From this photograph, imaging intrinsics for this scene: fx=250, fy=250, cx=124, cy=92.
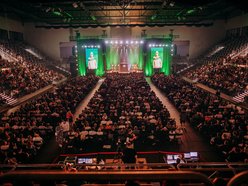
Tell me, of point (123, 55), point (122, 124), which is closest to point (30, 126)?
point (122, 124)

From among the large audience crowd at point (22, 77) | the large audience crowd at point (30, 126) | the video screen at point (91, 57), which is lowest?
the large audience crowd at point (30, 126)

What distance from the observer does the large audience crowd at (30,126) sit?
949 cm

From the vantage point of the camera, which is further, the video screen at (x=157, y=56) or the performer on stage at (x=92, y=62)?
the video screen at (x=157, y=56)

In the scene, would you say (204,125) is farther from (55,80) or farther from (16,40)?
(16,40)

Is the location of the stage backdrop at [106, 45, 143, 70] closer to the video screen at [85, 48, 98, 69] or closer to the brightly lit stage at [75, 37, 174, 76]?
the brightly lit stage at [75, 37, 174, 76]

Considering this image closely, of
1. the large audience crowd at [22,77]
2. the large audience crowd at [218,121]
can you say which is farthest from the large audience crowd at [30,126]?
the large audience crowd at [218,121]

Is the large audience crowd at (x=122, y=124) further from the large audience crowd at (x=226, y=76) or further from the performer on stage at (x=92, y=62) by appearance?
the performer on stage at (x=92, y=62)

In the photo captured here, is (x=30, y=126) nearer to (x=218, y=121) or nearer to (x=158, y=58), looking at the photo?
(x=218, y=121)

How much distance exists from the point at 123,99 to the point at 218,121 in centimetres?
670

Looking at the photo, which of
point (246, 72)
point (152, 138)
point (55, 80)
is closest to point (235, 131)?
point (152, 138)

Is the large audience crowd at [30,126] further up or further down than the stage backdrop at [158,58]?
further down

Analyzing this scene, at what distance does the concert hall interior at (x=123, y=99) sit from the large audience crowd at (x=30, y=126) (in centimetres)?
6

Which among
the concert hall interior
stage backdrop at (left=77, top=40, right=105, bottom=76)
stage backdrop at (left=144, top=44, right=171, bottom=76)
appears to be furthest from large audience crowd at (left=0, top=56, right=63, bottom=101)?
stage backdrop at (left=144, top=44, right=171, bottom=76)

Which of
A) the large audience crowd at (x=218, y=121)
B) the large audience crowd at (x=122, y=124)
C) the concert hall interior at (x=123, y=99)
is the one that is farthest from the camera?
the large audience crowd at (x=122, y=124)
